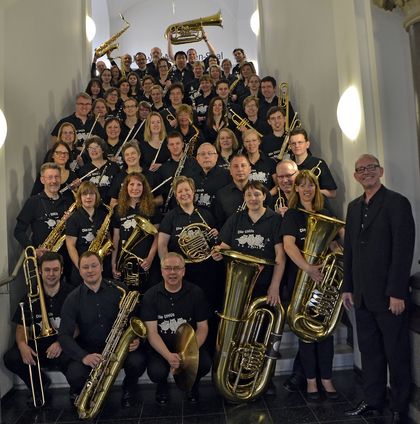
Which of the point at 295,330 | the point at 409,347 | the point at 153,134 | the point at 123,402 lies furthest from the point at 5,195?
the point at 409,347

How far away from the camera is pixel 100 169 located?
15.1 feet

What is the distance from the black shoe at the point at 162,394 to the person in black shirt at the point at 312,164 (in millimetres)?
1920

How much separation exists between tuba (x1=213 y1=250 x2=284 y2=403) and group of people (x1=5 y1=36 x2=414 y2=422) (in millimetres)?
162

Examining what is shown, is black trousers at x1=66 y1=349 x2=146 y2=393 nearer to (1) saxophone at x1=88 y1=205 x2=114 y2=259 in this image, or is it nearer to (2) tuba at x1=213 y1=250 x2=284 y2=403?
(2) tuba at x1=213 y1=250 x2=284 y2=403

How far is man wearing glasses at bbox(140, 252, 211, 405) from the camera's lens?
132 inches

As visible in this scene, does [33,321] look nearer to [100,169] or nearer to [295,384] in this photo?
[100,169]

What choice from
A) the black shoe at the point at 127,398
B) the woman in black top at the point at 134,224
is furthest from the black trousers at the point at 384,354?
the woman in black top at the point at 134,224

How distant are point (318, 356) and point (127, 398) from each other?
1.36 m

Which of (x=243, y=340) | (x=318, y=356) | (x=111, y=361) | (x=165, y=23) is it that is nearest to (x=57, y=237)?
(x=111, y=361)

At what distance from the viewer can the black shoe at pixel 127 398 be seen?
3343 mm

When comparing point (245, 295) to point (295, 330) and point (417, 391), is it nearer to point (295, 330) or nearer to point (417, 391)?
point (295, 330)

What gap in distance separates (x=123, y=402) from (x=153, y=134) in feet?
8.50

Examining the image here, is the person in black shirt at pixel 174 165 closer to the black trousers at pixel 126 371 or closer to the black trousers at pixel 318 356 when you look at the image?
the black trousers at pixel 126 371

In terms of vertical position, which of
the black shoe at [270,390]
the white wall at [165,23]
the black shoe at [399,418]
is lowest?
the black shoe at [270,390]
